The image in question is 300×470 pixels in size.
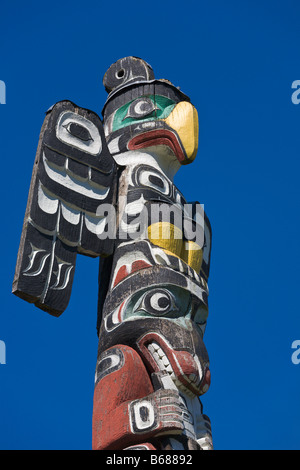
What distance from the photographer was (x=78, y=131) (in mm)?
6133

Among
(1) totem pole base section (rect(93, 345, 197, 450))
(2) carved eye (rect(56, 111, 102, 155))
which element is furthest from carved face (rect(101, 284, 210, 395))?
(2) carved eye (rect(56, 111, 102, 155))

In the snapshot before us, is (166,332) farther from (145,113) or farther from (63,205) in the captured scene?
(145,113)

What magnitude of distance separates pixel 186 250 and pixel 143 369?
1.32 metres

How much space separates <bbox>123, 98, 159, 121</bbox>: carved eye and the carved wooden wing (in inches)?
29.3

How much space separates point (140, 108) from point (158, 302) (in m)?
2.10

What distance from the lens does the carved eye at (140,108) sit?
6969 millimetres

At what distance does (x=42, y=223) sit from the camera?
5566 mm

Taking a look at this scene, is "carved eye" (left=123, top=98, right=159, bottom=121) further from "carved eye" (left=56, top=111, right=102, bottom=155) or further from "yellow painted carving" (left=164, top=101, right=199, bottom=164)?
"carved eye" (left=56, top=111, right=102, bottom=155)

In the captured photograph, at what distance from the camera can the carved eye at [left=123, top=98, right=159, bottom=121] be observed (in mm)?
6969

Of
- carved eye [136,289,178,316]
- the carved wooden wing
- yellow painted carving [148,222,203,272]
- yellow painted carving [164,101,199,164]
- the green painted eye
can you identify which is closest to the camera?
the carved wooden wing

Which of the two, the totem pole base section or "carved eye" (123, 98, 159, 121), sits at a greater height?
"carved eye" (123, 98, 159, 121)

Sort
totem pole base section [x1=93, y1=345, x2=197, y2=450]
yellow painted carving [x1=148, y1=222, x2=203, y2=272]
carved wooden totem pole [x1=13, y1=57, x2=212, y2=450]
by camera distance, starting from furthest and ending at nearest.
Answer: yellow painted carving [x1=148, y1=222, x2=203, y2=272], carved wooden totem pole [x1=13, y1=57, x2=212, y2=450], totem pole base section [x1=93, y1=345, x2=197, y2=450]

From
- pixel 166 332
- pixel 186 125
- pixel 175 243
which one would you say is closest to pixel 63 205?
pixel 175 243
